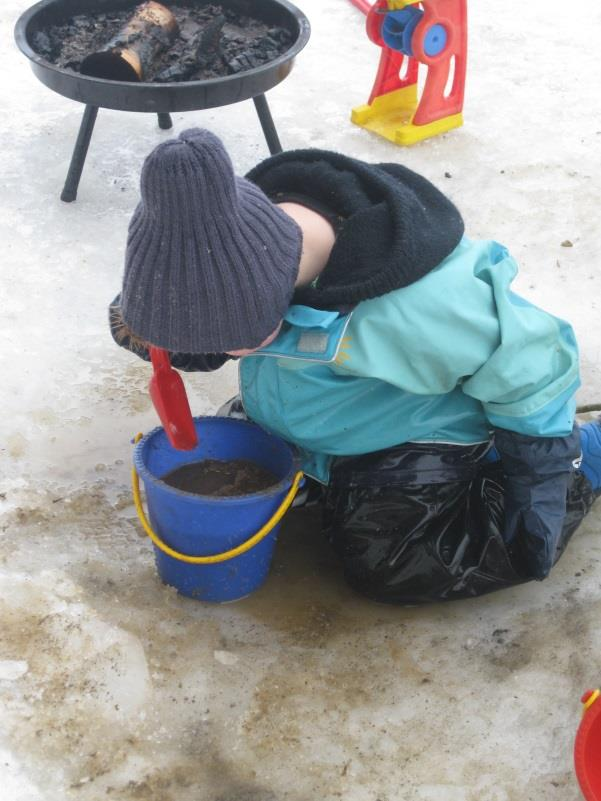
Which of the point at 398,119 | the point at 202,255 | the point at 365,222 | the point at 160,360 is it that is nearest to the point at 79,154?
the point at 398,119

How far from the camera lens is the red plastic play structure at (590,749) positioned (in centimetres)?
152

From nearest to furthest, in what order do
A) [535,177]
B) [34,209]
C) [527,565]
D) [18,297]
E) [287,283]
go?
[287,283], [527,565], [18,297], [34,209], [535,177]

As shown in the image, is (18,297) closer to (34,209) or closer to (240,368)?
(34,209)

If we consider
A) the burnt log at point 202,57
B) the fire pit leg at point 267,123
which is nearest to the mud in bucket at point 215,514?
the burnt log at point 202,57

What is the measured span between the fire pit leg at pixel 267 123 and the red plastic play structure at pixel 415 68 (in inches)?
23.3

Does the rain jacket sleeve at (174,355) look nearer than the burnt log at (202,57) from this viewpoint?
Yes

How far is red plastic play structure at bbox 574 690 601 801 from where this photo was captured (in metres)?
1.52

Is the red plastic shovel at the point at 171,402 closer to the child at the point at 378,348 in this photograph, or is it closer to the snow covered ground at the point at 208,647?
the child at the point at 378,348

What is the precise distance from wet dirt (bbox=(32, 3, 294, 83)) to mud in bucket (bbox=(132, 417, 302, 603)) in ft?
4.69

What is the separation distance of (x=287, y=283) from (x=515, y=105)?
293 centimetres

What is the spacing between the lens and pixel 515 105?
13.9 ft

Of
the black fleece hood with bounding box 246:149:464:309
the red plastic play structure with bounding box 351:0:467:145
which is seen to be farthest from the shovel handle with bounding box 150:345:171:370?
the red plastic play structure with bounding box 351:0:467:145

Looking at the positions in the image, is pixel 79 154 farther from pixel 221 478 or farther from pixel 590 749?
pixel 590 749

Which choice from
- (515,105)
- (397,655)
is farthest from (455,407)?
(515,105)
